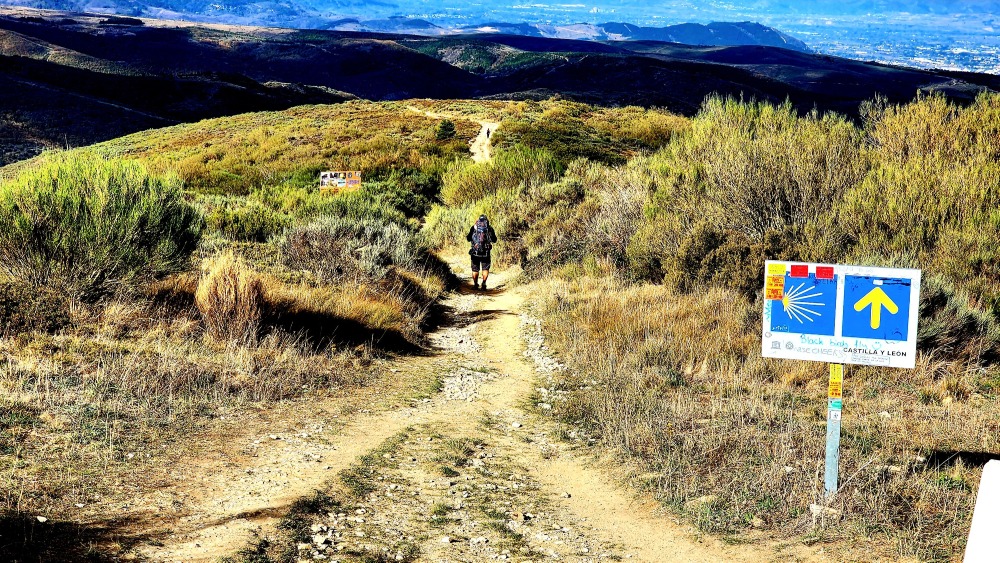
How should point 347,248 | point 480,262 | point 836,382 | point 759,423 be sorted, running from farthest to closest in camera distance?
point 480,262 → point 347,248 → point 759,423 → point 836,382

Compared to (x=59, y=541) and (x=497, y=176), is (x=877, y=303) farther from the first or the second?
(x=497, y=176)

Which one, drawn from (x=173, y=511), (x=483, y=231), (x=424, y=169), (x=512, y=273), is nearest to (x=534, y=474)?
(x=173, y=511)

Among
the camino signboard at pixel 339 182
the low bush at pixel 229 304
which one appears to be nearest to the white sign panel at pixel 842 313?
the low bush at pixel 229 304

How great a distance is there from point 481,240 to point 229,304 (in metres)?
7.59

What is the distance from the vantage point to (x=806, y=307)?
5469 mm

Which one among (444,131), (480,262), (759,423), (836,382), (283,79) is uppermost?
(283,79)

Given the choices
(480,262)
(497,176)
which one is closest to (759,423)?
(480,262)

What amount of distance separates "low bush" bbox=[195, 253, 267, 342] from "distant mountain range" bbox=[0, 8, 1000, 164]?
29.7 meters

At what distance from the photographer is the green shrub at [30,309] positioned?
312 inches

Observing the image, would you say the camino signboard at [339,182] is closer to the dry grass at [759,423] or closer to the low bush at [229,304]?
the dry grass at [759,423]

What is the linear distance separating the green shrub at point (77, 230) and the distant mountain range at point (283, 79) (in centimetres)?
2838

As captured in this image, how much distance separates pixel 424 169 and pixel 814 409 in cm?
2545

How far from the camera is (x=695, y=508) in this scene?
215 inches

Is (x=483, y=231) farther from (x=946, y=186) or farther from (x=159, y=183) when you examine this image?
(x=946, y=186)
